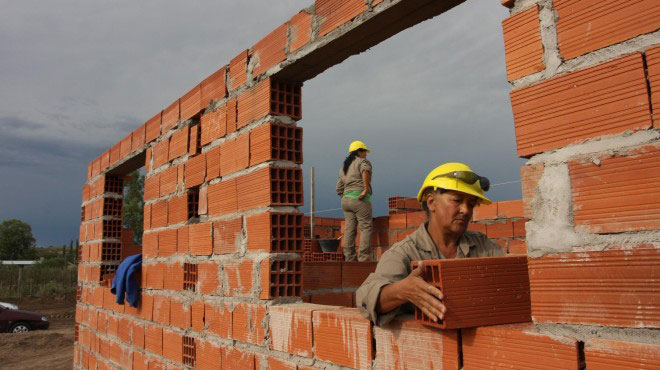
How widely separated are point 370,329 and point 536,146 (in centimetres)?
107

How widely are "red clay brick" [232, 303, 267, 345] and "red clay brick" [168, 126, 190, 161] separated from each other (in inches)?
64.2

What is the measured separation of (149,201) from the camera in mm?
4855

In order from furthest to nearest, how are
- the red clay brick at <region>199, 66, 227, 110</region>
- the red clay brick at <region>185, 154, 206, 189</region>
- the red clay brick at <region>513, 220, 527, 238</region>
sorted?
the red clay brick at <region>513, 220, 527, 238</region>, the red clay brick at <region>185, 154, 206, 189</region>, the red clay brick at <region>199, 66, 227, 110</region>

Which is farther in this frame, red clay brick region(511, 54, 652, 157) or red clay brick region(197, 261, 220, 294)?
red clay brick region(197, 261, 220, 294)

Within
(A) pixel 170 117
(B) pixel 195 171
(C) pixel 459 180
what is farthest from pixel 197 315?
(C) pixel 459 180

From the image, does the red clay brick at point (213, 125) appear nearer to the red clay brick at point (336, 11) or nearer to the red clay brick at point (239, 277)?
the red clay brick at point (239, 277)

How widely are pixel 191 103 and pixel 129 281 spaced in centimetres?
195

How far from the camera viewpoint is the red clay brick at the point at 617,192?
1360 millimetres

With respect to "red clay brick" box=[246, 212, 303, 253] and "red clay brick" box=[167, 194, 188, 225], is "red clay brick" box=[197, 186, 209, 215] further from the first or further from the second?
"red clay brick" box=[246, 212, 303, 253]

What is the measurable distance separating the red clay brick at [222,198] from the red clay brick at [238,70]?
0.72 metres

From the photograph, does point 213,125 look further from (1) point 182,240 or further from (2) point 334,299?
(2) point 334,299

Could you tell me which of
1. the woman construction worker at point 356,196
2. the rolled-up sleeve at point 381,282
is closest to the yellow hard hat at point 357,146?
the woman construction worker at point 356,196

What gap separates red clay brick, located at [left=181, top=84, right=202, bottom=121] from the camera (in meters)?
4.06

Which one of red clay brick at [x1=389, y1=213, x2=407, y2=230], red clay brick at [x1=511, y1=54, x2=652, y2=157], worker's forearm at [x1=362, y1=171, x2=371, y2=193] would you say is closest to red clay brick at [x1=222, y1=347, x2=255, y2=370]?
red clay brick at [x1=511, y1=54, x2=652, y2=157]
